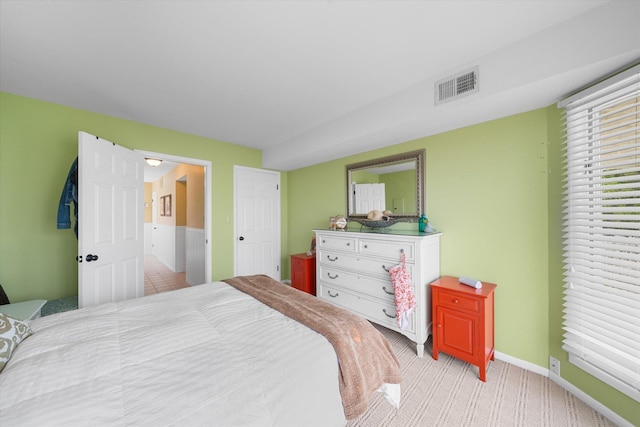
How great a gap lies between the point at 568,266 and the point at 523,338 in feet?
2.42

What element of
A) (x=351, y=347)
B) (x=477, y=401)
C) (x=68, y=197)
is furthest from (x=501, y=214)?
(x=68, y=197)

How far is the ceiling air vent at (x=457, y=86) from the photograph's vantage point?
68.9 inches

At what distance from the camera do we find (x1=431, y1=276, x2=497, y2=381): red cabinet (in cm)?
186

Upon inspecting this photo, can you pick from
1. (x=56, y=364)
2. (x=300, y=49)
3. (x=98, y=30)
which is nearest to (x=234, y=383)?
(x=56, y=364)

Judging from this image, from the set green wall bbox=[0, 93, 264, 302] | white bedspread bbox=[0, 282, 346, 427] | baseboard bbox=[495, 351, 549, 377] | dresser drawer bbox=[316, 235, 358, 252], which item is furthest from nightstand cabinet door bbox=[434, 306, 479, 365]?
green wall bbox=[0, 93, 264, 302]

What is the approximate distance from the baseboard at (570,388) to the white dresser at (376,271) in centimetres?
67

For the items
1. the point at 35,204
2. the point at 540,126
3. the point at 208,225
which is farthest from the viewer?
the point at 208,225

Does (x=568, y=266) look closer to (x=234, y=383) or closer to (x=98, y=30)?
(x=234, y=383)

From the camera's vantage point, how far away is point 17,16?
1358mm

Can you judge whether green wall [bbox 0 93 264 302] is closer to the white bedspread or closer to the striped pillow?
the white bedspread

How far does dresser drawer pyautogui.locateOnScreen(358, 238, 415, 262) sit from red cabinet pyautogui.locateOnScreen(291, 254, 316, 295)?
1034mm

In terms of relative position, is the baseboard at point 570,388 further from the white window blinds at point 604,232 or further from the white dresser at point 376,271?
the white dresser at point 376,271

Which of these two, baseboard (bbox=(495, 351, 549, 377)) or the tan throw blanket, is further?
baseboard (bbox=(495, 351, 549, 377))

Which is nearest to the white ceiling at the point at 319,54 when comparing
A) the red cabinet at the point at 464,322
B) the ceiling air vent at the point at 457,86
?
the ceiling air vent at the point at 457,86
